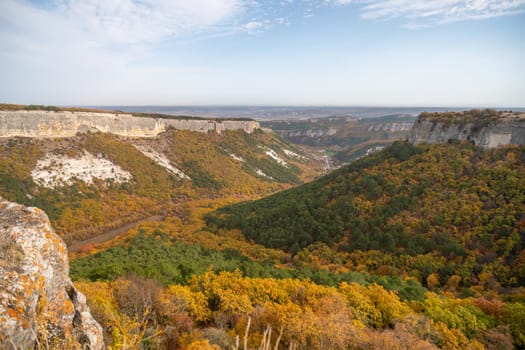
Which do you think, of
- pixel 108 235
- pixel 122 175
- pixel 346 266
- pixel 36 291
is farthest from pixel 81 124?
pixel 36 291

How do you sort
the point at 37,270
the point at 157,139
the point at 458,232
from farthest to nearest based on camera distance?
the point at 157,139, the point at 458,232, the point at 37,270

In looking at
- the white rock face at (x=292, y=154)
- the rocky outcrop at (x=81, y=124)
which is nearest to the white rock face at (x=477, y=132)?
the rocky outcrop at (x=81, y=124)

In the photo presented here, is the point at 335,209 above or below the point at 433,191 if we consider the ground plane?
below

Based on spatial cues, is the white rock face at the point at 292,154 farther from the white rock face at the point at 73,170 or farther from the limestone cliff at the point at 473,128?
the limestone cliff at the point at 473,128

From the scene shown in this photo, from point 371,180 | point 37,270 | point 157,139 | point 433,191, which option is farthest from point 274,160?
point 37,270

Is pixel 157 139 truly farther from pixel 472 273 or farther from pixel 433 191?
pixel 472 273

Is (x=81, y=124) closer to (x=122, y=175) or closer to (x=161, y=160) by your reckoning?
(x=122, y=175)

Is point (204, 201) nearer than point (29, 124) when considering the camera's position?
No

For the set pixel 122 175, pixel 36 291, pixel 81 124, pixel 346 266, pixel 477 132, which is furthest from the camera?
pixel 81 124
